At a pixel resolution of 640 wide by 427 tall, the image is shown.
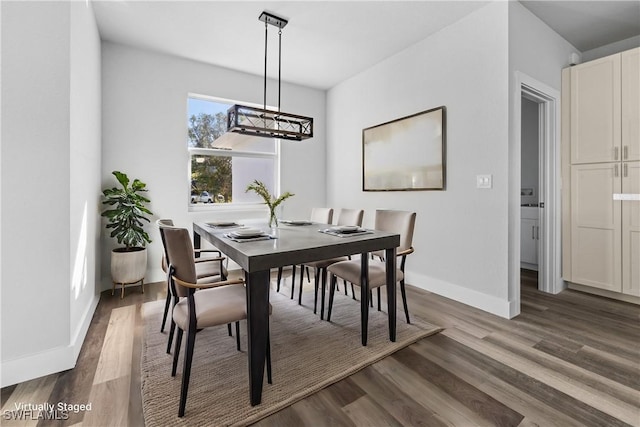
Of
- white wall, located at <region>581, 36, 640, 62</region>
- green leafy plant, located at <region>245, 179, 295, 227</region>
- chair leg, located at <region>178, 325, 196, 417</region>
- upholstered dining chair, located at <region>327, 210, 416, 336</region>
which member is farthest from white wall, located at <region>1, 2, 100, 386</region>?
white wall, located at <region>581, 36, 640, 62</region>

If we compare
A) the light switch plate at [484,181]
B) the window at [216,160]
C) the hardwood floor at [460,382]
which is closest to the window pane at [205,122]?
the window at [216,160]

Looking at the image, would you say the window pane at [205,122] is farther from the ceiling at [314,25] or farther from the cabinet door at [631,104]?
the cabinet door at [631,104]

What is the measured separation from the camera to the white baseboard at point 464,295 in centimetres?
256

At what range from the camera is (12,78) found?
63.4 inches

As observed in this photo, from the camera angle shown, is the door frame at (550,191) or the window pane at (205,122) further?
the window pane at (205,122)

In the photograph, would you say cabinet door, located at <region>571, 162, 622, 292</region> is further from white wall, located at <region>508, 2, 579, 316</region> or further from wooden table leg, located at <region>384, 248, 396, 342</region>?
wooden table leg, located at <region>384, 248, 396, 342</region>

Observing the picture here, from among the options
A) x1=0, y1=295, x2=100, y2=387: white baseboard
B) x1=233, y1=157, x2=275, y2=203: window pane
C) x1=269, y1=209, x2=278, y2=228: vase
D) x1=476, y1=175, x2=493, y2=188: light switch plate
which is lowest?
x1=0, y1=295, x2=100, y2=387: white baseboard

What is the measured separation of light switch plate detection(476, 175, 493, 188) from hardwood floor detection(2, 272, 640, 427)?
47.1 inches

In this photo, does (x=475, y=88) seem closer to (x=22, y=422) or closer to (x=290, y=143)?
(x=290, y=143)

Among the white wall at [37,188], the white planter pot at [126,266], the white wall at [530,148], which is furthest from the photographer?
the white wall at [530,148]

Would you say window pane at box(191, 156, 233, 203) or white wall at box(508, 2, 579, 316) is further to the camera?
window pane at box(191, 156, 233, 203)

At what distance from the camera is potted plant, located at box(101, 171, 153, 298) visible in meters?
3.04

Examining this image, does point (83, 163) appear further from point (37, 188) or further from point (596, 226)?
point (596, 226)

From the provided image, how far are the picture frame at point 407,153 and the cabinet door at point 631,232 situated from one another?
1660 millimetres
